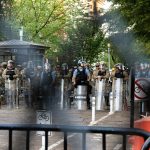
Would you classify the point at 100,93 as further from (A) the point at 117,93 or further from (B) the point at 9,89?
(B) the point at 9,89

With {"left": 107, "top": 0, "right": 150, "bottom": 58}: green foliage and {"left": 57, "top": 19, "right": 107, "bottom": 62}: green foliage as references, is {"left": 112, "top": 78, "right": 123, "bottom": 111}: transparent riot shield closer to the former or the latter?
{"left": 57, "top": 19, "right": 107, "bottom": 62}: green foliage

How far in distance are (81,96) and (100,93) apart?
24 centimetres

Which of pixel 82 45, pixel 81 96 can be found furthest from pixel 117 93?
pixel 82 45

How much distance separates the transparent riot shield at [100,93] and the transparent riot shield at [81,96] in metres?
0.15

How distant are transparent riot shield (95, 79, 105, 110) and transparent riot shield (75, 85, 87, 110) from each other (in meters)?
0.15

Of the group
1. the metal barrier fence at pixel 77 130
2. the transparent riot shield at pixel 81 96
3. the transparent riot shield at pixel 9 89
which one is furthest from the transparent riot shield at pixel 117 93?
the metal barrier fence at pixel 77 130

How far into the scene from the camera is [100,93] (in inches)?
234

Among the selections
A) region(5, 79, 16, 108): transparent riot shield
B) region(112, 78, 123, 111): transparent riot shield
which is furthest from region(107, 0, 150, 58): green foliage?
region(112, 78, 123, 111): transparent riot shield

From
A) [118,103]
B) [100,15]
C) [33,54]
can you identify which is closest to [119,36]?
[100,15]

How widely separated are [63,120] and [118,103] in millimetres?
4641

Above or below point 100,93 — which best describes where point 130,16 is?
above

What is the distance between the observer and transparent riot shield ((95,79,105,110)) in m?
5.84

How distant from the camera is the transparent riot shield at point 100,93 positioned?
584cm

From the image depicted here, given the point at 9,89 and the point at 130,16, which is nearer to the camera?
the point at 130,16
